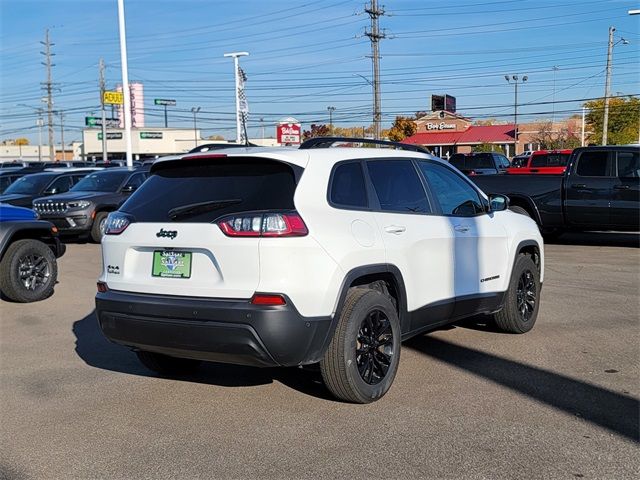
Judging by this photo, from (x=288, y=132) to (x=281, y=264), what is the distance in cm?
2964

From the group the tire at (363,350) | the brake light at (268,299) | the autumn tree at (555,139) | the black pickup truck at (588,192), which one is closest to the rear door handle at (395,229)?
the tire at (363,350)

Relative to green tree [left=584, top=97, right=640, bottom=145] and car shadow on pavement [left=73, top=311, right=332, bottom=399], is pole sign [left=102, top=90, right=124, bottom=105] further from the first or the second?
green tree [left=584, top=97, right=640, bottom=145]

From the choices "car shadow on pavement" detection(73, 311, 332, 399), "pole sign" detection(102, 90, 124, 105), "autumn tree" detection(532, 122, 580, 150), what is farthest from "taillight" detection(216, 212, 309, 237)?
"autumn tree" detection(532, 122, 580, 150)

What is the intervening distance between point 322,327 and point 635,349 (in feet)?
11.0

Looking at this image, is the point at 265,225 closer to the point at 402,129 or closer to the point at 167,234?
the point at 167,234

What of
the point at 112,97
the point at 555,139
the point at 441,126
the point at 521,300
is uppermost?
the point at 441,126

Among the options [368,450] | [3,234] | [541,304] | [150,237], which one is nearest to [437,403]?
[368,450]

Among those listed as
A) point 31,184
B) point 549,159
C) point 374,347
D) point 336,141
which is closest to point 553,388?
point 374,347

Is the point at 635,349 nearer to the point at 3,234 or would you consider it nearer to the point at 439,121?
the point at 3,234

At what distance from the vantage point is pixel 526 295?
6941 mm

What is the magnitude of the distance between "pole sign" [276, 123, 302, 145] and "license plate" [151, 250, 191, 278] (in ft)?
93.9

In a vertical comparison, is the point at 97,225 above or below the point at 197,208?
below

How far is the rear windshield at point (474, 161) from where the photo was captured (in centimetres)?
2844

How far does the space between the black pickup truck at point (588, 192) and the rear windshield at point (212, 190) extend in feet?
32.8
